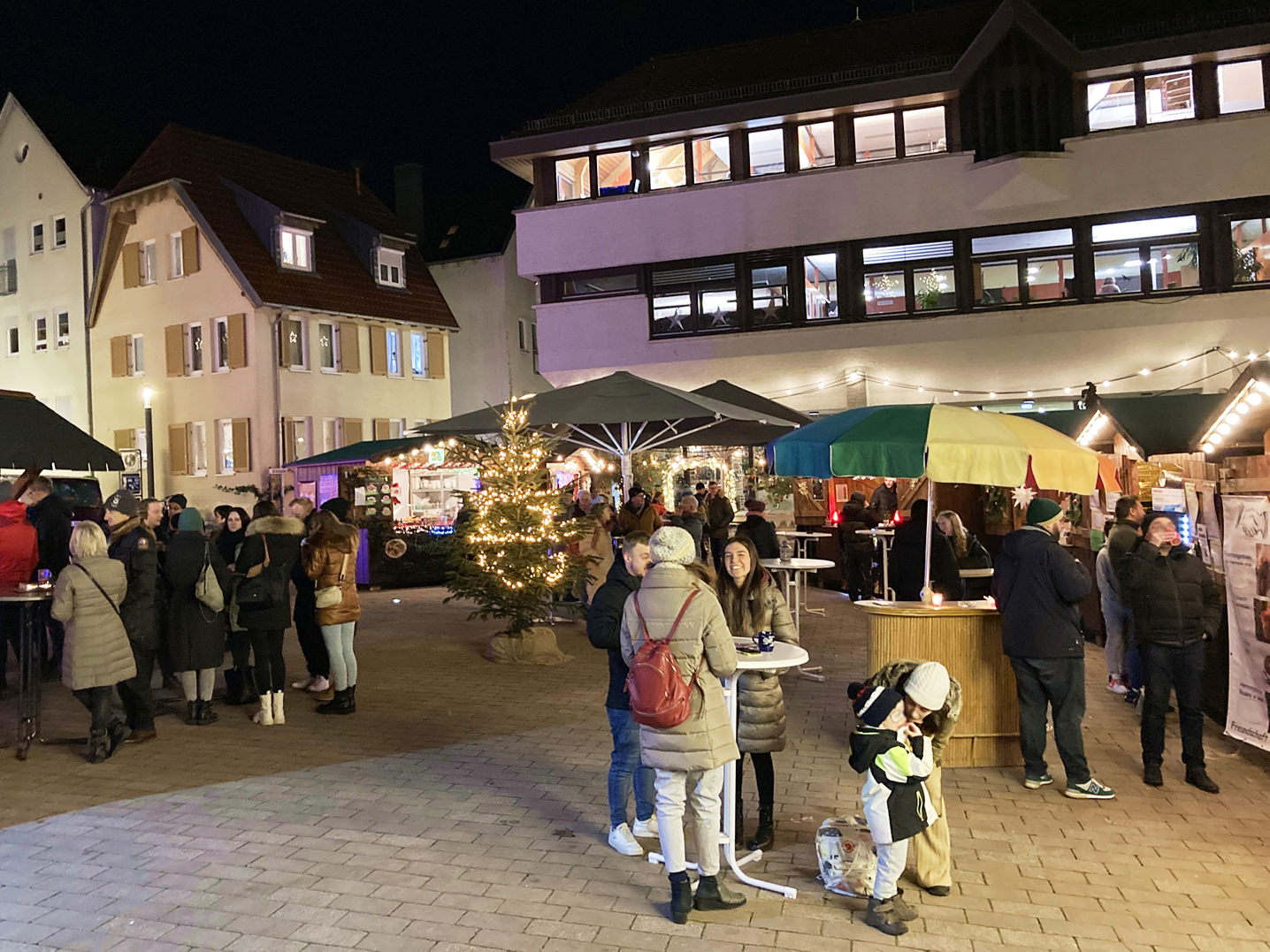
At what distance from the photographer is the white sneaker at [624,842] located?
570 cm

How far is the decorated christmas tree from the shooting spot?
11344 mm

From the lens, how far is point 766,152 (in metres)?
22.0

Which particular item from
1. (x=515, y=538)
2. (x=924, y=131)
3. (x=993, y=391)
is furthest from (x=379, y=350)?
(x=515, y=538)

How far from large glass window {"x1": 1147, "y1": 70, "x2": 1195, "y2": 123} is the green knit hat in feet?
53.2

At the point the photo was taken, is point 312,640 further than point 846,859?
Yes

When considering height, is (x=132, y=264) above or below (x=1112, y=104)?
above

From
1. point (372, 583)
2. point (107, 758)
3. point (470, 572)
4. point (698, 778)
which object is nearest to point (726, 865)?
point (698, 778)

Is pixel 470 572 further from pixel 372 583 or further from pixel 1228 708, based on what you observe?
pixel 372 583

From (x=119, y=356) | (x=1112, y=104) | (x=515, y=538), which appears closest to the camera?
(x=515, y=538)

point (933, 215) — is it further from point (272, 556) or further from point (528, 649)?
point (272, 556)

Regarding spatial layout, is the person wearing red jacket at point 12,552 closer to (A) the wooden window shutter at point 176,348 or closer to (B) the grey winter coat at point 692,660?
(B) the grey winter coat at point 692,660

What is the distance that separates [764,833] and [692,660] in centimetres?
160

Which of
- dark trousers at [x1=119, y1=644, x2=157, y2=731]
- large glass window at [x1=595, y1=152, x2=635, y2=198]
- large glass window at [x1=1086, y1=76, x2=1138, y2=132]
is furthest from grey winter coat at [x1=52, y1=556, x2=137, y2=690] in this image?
large glass window at [x1=1086, y1=76, x2=1138, y2=132]

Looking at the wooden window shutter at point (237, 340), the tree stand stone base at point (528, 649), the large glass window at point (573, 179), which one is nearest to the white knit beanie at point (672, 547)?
the tree stand stone base at point (528, 649)
